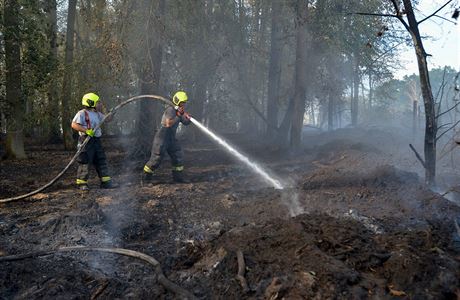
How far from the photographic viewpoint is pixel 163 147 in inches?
336

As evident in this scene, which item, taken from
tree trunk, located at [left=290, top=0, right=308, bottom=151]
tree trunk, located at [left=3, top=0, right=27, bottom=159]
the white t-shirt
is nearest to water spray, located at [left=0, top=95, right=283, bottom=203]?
the white t-shirt

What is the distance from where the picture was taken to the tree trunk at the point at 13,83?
31.0 ft

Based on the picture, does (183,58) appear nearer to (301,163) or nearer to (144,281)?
(301,163)

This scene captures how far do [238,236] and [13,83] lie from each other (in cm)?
867

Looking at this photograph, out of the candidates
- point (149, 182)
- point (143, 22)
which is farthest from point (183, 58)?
point (149, 182)

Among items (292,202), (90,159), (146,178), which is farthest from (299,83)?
(90,159)

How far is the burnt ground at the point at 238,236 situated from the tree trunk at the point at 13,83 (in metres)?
1.94

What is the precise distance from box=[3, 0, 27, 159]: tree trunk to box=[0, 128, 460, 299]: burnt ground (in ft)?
6.35

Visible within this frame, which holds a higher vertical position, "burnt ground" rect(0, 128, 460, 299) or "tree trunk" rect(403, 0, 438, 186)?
"tree trunk" rect(403, 0, 438, 186)

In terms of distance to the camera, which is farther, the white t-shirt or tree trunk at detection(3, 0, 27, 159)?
tree trunk at detection(3, 0, 27, 159)

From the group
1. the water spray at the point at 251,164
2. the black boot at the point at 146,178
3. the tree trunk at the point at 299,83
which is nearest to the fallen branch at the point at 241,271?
the water spray at the point at 251,164

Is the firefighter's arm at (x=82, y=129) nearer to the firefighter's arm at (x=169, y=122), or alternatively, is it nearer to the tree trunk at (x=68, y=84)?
the firefighter's arm at (x=169, y=122)

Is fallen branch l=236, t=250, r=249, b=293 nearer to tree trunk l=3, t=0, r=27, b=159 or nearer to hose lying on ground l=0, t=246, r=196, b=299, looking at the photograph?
hose lying on ground l=0, t=246, r=196, b=299

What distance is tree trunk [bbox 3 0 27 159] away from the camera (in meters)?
9.45
